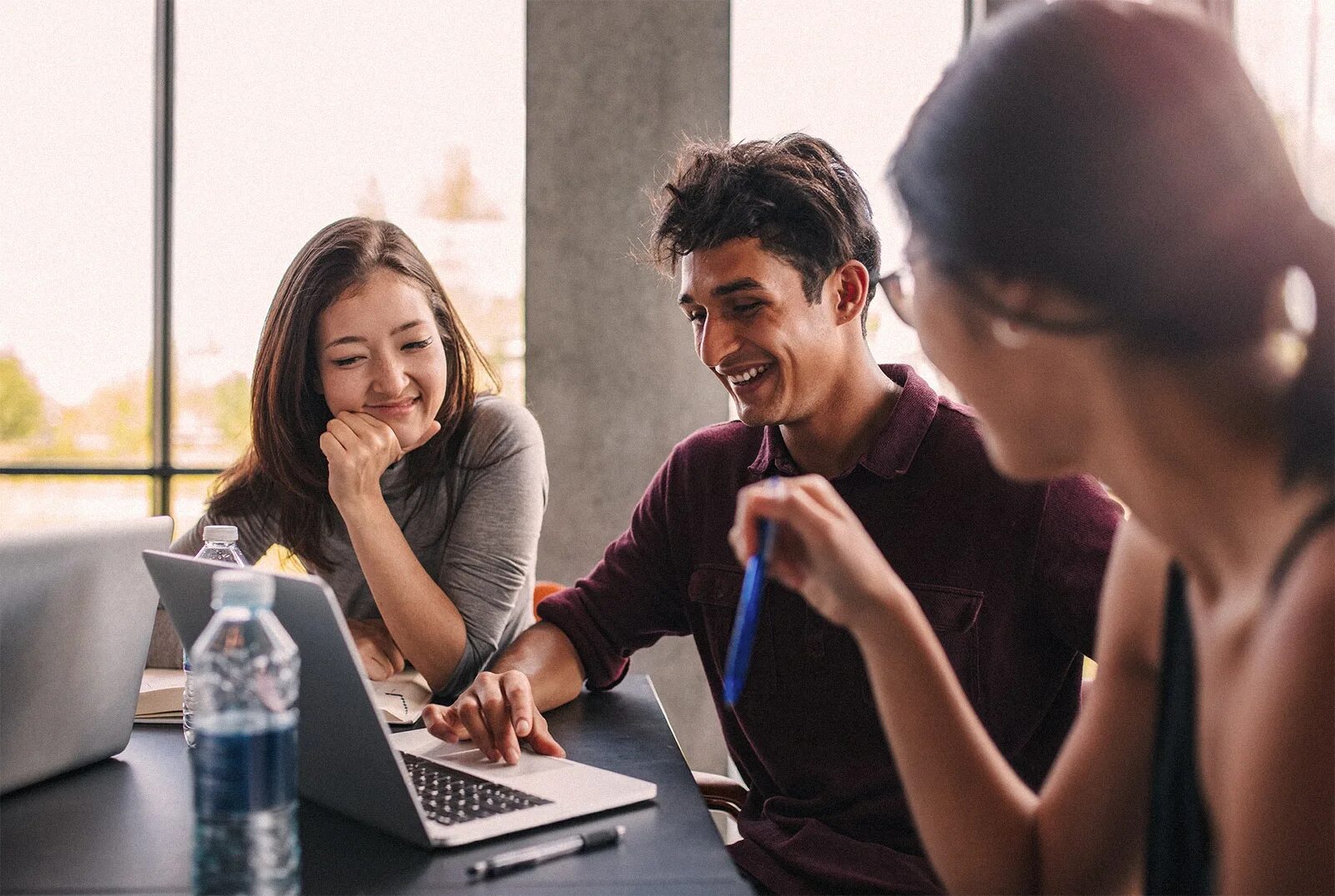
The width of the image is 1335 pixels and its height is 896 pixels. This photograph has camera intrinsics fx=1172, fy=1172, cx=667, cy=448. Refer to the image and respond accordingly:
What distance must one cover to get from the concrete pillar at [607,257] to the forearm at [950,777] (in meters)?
2.32

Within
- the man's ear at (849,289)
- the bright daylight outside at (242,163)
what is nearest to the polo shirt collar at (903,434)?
the man's ear at (849,289)

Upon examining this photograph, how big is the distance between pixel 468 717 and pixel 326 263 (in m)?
0.97

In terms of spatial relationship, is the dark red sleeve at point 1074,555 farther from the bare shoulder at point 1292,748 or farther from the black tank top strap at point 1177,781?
the bare shoulder at point 1292,748

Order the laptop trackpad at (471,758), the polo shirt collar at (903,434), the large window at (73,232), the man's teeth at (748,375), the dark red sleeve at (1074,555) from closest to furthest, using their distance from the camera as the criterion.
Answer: the laptop trackpad at (471,758)
the dark red sleeve at (1074,555)
the polo shirt collar at (903,434)
the man's teeth at (748,375)
the large window at (73,232)

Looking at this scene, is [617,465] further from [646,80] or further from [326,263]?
[326,263]

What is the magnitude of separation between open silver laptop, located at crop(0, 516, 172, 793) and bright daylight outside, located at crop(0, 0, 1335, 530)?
2186 mm

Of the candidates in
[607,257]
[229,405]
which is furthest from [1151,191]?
[229,405]

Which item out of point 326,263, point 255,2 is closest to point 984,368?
point 326,263

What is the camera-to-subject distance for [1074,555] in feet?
4.89

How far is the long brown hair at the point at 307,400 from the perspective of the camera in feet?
6.48

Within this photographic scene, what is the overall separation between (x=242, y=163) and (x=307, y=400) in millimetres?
1740

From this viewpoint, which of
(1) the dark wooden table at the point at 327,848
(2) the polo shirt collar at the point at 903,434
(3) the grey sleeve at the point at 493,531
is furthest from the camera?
(3) the grey sleeve at the point at 493,531

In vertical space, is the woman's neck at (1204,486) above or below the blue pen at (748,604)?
above

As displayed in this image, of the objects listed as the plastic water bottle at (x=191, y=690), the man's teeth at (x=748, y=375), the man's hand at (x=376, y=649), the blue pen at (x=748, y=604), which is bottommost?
the man's hand at (x=376, y=649)
